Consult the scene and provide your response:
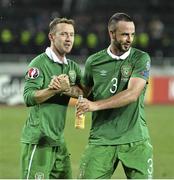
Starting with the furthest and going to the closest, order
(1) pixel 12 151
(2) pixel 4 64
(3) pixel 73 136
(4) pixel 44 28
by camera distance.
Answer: (4) pixel 44 28, (2) pixel 4 64, (3) pixel 73 136, (1) pixel 12 151

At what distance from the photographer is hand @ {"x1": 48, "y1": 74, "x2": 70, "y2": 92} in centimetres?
611

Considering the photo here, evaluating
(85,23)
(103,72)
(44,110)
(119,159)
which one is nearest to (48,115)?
(44,110)

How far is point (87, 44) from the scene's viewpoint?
2305cm

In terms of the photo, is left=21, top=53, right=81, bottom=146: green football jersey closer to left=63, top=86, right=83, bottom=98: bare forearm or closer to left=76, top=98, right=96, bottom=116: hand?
left=63, top=86, right=83, bottom=98: bare forearm

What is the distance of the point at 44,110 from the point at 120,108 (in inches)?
29.9

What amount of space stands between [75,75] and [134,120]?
0.84m

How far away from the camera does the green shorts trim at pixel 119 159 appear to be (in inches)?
244

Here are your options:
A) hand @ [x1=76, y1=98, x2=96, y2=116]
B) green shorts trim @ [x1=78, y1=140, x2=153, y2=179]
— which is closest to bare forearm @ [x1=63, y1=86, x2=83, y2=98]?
hand @ [x1=76, y1=98, x2=96, y2=116]

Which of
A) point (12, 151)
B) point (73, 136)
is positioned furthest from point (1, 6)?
point (12, 151)

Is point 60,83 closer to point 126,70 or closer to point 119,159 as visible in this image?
point 126,70

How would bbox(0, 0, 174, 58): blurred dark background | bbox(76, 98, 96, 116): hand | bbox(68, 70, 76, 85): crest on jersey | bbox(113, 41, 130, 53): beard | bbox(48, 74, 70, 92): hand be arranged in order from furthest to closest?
1. bbox(0, 0, 174, 58): blurred dark background
2. bbox(68, 70, 76, 85): crest on jersey
3. bbox(113, 41, 130, 53): beard
4. bbox(48, 74, 70, 92): hand
5. bbox(76, 98, 96, 116): hand

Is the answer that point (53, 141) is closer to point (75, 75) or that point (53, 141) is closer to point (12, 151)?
point (75, 75)

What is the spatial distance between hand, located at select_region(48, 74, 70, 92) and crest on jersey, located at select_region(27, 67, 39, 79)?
28 centimetres

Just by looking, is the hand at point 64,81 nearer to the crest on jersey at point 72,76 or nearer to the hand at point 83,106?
the hand at point 83,106
